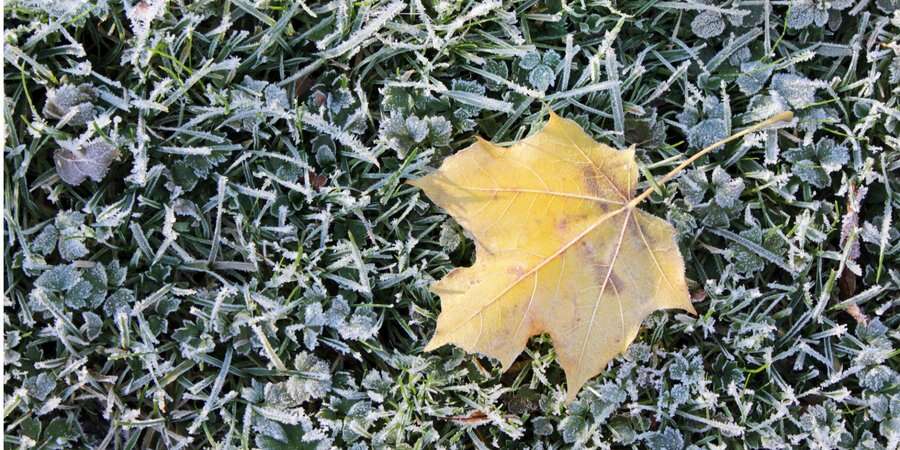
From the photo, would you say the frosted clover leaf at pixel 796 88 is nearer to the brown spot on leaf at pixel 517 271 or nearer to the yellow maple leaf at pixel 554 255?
the yellow maple leaf at pixel 554 255

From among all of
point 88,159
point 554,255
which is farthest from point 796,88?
point 88,159

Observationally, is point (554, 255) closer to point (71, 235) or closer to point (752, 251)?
point (752, 251)

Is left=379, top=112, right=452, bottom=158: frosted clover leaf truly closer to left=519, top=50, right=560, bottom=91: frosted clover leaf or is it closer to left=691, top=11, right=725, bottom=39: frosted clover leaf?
left=519, top=50, right=560, bottom=91: frosted clover leaf

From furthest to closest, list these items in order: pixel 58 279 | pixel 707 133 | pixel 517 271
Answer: pixel 707 133, pixel 58 279, pixel 517 271

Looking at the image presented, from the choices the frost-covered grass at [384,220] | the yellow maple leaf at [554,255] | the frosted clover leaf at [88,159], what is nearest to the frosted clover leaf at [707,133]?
the frost-covered grass at [384,220]

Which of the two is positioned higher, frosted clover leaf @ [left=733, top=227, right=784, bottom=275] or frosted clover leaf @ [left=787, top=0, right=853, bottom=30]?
frosted clover leaf @ [left=787, top=0, right=853, bottom=30]

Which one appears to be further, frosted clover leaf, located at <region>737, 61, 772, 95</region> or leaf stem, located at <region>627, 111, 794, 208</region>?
frosted clover leaf, located at <region>737, 61, 772, 95</region>

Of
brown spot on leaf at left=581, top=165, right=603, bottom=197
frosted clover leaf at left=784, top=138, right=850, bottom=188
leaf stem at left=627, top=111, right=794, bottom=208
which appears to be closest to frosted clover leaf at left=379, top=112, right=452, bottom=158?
brown spot on leaf at left=581, top=165, right=603, bottom=197
